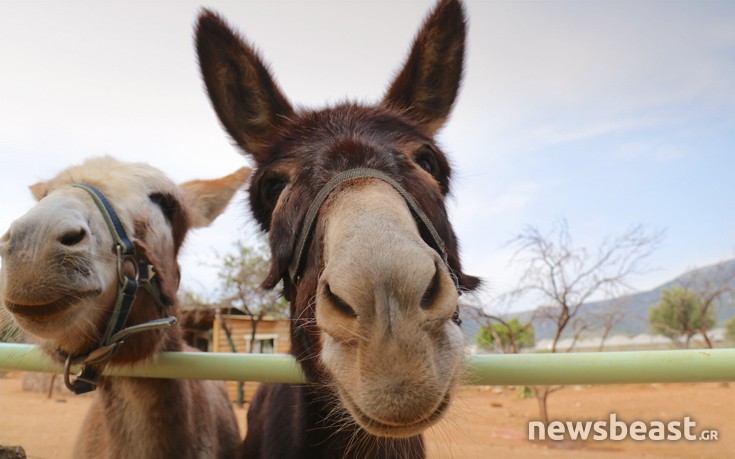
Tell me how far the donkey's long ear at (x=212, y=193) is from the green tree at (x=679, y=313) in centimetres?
2664

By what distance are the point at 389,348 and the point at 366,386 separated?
0.51 ft

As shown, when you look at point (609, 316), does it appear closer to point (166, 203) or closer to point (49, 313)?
point (166, 203)

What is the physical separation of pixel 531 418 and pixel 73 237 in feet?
52.3

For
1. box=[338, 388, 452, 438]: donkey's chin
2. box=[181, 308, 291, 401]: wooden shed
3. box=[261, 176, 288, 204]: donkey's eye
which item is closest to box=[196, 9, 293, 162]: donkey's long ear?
box=[261, 176, 288, 204]: donkey's eye

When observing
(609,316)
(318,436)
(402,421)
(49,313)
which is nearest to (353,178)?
(402,421)

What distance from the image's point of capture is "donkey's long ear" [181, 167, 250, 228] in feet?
15.4

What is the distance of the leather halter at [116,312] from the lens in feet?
9.37

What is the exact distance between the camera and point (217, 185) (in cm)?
483

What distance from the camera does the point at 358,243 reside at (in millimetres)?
1622

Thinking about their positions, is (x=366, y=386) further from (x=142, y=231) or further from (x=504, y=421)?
(x=504, y=421)

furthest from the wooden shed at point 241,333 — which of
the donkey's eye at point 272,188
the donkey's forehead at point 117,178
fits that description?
the donkey's eye at point 272,188

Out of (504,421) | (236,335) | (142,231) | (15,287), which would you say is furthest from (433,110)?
(236,335)

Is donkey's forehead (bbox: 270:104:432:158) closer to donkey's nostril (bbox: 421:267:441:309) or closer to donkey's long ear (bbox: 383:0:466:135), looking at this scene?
donkey's long ear (bbox: 383:0:466:135)

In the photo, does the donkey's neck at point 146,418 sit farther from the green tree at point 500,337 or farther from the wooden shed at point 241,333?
the wooden shed at point 241,333
